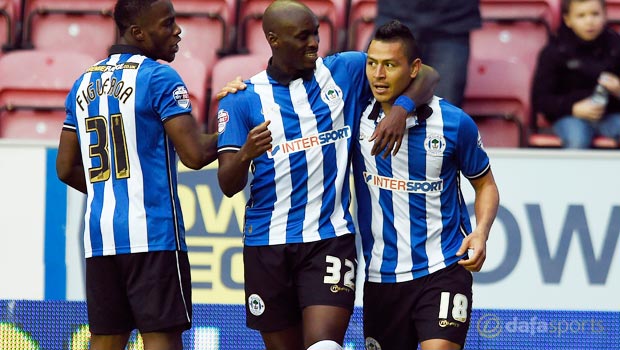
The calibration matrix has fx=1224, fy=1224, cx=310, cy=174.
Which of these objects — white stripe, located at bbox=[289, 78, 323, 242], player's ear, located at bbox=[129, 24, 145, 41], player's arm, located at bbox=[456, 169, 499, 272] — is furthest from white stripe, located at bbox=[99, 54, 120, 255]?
player's arm, located at bbox=[456, 169, 499, 272]

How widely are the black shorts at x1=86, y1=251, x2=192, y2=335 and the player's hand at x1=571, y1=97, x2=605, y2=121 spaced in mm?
3274

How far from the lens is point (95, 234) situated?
5.05 m

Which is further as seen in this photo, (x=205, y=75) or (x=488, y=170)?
(x=205, y=75)

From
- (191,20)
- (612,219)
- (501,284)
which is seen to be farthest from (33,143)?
(612,219)

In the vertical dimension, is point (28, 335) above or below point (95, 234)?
below

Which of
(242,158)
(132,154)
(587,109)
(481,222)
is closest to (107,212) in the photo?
(132,154)

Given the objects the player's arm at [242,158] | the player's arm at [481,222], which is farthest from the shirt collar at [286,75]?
the player's arm at [481,222]

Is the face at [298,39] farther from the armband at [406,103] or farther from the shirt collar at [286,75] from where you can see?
the armband at [406,103]

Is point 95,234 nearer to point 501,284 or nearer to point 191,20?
point 501,284

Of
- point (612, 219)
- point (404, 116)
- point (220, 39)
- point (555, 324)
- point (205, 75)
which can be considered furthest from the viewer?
point (220, 39)

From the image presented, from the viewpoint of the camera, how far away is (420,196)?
16.5ft

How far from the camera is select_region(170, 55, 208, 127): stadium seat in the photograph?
790 centimetres

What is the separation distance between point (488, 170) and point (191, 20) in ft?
13.1

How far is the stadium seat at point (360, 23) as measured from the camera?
324 inches
